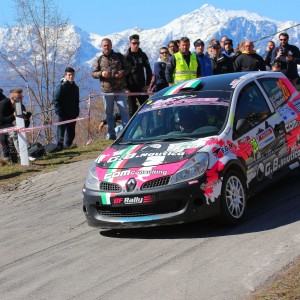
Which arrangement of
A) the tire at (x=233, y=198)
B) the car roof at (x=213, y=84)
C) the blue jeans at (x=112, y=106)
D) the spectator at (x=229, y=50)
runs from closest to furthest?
the tire at (x=233, y=198) < the car roof at (x=213, y=84) < the blue jeans at (x=112, y=106) < the spectator at (x=229, y=50)

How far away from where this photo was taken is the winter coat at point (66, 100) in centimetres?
1574

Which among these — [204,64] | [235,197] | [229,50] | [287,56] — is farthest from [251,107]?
[287,56]

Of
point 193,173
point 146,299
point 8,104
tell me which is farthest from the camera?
point 8,104

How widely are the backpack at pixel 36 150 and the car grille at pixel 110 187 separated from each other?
7.24m

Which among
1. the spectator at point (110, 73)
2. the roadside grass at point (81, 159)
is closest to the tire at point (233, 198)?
the roadside grass at point (81, 159)

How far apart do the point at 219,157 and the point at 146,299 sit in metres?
2.47

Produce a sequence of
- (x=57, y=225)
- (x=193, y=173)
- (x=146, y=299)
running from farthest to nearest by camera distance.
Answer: (x=57, y=225), (x=193, y=173), (x=146, y=299)

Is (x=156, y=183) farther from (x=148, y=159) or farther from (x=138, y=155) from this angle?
(x=138, y=155)

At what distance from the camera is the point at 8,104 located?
14.5 metres

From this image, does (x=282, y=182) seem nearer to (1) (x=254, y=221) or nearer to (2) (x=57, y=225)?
(1) (x=254, y=221)

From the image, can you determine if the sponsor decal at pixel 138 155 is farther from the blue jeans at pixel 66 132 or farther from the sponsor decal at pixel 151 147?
the blue jeans at pixel 66 132

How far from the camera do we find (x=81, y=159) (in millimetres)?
14516

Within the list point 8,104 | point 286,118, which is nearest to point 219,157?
point 286,118

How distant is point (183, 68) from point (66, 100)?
3339 millimetres
